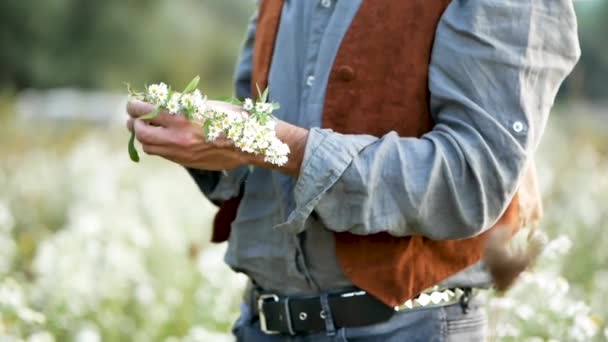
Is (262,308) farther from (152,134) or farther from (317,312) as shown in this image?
(152,134)

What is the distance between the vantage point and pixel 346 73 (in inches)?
76.6

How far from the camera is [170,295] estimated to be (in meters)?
4.04

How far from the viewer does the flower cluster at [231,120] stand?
5.67 ft

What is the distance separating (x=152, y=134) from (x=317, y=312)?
514 mm

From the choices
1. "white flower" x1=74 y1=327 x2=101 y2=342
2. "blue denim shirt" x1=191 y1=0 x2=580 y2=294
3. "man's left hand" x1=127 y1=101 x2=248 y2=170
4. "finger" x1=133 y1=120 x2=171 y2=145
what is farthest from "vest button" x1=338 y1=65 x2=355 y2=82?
"white flower" x1=74 y1=327 x2=101 y2=342

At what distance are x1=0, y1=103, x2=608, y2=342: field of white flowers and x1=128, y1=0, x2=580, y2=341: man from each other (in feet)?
0.64

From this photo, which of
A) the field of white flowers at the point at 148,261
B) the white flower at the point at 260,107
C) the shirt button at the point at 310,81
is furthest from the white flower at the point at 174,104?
the field of white flowers at the point at 148,261

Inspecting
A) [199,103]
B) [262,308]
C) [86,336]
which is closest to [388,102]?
[199,103]

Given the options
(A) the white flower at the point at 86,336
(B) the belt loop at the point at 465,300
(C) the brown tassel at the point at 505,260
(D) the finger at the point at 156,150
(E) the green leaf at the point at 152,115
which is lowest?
(A) the white flower at the point at 86,336

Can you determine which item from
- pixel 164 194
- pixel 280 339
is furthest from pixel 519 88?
pixel 164 194

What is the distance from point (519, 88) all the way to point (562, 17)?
169mm

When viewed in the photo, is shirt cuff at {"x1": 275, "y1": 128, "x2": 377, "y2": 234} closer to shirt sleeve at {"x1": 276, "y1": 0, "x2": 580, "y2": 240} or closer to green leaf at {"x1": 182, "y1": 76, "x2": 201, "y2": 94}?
shirt sleeve at {"x1": 276, "y1": 0, "x2": 580, "y2": 240}

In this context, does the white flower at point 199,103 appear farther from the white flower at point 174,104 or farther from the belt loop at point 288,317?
the belt loop at point 288,317

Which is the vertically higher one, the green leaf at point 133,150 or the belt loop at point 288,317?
the green leaf at point 133,150
